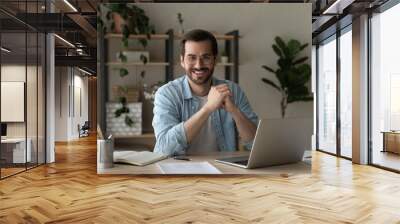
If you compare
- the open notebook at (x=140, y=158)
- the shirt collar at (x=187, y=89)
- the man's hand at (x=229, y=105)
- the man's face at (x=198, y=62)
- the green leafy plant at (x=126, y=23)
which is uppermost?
the green leafy plant at (x=126, y=23)

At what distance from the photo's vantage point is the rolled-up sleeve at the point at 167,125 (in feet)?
11.5

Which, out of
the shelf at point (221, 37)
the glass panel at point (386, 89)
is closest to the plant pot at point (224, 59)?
the shelf at point (221, 37)

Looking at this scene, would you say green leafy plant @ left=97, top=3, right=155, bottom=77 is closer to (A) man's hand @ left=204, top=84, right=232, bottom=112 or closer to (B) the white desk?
(A) man's hand @ left=204, top=84, right=232, bottom=112

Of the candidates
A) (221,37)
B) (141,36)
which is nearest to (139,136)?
(141,36)

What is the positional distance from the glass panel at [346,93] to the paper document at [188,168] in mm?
5298

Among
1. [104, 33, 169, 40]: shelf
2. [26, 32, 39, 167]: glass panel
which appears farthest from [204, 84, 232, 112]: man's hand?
[26, 32, 39, 167]: glass panel

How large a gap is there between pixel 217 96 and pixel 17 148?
362 centimetres

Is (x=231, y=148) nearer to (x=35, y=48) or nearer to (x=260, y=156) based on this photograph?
(x=260, y=156)

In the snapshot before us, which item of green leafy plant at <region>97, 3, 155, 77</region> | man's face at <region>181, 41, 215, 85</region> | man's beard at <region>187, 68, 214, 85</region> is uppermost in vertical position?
green leafy plant at <region>97, 3, 155, 77</region>

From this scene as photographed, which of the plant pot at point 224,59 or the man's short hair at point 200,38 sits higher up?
the man's short hair at point 200,38

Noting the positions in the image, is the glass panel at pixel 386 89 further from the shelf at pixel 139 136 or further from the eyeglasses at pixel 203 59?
the shelf at pixel 139 136

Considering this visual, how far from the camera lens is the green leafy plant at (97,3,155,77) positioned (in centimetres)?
370

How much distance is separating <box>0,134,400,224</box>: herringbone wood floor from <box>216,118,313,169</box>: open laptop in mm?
451

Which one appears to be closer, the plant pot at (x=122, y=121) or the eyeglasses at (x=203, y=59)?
the eyeglasses at (x=203, y=59)
